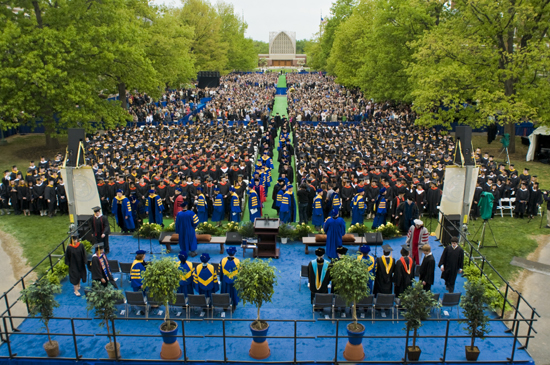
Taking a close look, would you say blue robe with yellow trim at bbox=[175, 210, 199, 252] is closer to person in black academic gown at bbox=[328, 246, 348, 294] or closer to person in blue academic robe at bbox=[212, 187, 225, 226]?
person in blue academic robe at bbox=[212, 187, 225, 226]

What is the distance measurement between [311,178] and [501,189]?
7368mm

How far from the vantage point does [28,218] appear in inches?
656

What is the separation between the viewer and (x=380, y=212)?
14.6 metres

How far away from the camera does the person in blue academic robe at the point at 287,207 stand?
1476 cm

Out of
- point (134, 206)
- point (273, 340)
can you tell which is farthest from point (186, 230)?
Answer: point (273, 340)

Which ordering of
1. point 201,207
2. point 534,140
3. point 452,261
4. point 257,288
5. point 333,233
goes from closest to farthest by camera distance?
1. point 257,288
2. point 452,261
3. point 333,233
4. point 201,207
5. point 534,140

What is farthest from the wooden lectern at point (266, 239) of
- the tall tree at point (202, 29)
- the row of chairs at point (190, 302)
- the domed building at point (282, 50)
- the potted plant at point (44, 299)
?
the domed building at point (282, 50)

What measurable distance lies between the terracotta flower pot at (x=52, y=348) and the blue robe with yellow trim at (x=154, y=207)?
7.09m

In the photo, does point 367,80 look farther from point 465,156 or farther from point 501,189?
point 465,156

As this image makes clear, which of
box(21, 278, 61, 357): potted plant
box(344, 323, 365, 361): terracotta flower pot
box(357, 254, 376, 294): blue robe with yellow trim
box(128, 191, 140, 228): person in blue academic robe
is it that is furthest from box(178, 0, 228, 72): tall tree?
box(344, 323, 365, 361): terracotta flower pot

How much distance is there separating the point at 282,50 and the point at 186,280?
14329cm

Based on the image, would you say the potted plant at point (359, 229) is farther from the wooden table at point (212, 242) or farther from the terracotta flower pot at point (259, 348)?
the terracotta flower pot at point (259, 348)

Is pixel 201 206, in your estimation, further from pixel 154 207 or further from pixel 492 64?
pixel 492 64

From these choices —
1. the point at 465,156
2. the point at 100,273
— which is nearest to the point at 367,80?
the point at 465,156
